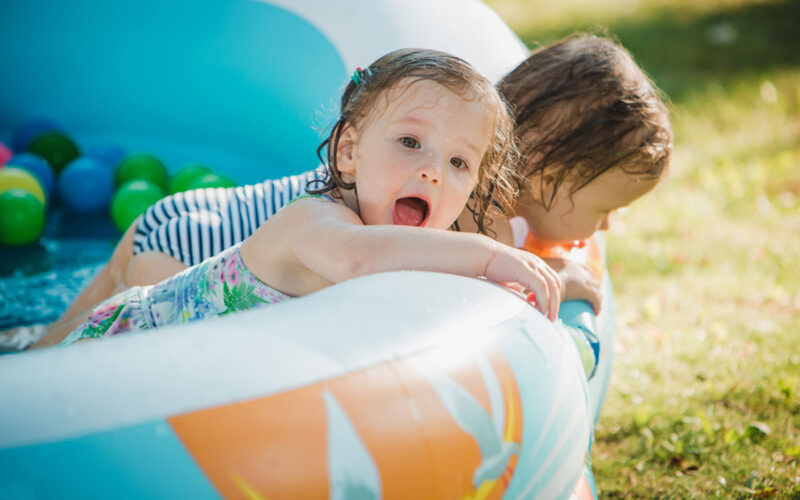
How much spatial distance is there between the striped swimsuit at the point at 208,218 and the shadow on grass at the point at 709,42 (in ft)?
10.4

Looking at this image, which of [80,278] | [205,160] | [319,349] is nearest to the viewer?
[319,349]

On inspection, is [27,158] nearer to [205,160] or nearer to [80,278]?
[205,160]

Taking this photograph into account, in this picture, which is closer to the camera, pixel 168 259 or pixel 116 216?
pixel 168 259

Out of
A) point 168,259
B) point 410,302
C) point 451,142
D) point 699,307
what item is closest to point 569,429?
point 410,302

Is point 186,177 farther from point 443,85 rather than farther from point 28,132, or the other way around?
point 443,85

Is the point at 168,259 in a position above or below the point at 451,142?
below

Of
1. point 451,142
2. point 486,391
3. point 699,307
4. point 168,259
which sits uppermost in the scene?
point 451,142

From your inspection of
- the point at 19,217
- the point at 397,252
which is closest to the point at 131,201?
the point at 19,217

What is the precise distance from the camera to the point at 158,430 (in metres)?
0.88

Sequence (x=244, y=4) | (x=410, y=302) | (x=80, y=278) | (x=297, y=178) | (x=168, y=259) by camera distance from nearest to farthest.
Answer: (x=410, y=302) < (x=168, y=259) < (x=297, y=178) < (x=80, y=278) < (x=244, y=4)

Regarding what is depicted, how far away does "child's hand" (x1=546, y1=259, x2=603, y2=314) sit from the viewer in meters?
1.72

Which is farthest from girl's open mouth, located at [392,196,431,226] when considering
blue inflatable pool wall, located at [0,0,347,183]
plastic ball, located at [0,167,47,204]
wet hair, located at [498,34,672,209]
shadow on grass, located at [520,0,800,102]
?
shadow on grass, located at [520,0,800,102]

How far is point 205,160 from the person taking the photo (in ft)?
11.0

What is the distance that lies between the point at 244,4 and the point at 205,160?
2.26 ft
